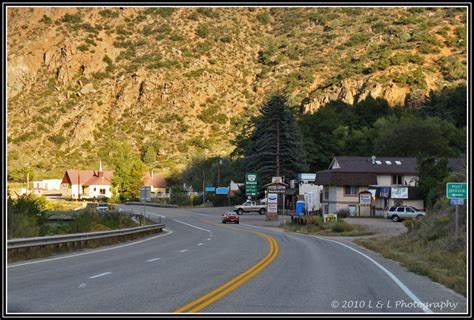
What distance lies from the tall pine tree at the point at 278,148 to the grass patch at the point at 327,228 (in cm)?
3173

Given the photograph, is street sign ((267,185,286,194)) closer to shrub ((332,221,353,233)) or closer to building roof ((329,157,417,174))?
building roof ((329,157,417,174))

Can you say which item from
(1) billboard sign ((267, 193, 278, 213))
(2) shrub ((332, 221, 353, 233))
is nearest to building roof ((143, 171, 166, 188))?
(1) billboard sign ((267, 193, 278, 213))

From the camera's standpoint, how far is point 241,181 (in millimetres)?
108625

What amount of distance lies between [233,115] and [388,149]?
6023 centimetres

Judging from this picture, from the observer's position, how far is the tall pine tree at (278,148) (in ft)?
287

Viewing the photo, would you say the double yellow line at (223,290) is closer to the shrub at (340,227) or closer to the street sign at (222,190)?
the shrub at (340,227)

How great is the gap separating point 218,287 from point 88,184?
108 metres

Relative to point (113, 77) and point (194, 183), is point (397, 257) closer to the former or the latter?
point (194, 183)

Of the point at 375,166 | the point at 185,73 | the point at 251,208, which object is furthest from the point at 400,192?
the point at 185,73

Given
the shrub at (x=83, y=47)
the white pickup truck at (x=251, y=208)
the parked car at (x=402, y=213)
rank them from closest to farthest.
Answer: the parked car at (x=402, y=213), the white pickup truck at (x=251, y=208), the shrub at (x=83, y=47)

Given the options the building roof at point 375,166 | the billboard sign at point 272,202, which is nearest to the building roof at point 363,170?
the building roof at point 375,166

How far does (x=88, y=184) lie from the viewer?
117812 millimetres

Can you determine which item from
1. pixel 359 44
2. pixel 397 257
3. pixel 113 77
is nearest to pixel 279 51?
pixel 359 44

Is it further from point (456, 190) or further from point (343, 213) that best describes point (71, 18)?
point (456, 190)
